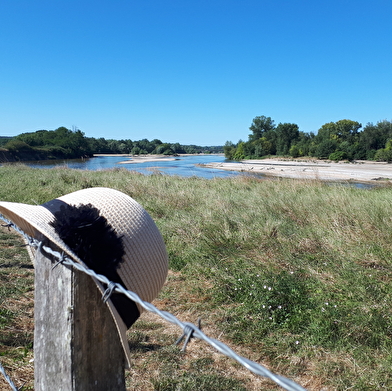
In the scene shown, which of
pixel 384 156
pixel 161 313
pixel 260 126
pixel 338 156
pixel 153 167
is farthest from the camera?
pixel 260 126

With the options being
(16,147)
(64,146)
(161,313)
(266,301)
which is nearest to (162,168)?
(266,301)

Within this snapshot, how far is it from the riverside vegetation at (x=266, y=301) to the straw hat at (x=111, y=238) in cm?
111

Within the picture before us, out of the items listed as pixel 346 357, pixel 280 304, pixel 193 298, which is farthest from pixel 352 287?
pixel 193 298

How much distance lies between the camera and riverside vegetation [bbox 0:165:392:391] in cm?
262

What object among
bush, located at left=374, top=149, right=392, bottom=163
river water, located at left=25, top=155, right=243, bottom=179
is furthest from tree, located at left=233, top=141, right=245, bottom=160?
river water, located at left=25, top=155, right=243, bottom=179

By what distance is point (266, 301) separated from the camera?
3.62m

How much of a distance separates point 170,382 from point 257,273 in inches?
82.8

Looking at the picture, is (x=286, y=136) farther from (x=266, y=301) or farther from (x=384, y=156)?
(x=266, y=301)

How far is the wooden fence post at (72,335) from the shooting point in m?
1.25

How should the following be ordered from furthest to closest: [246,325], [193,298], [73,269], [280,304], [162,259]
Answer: [193,298] → [280,304] → [246,325] → [162,259] → [73,269]

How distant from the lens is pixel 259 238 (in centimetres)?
548

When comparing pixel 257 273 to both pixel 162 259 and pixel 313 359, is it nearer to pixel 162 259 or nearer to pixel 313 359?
pixel 313 359

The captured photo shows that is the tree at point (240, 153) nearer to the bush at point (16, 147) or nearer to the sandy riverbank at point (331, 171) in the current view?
the sandy riverbank at point (331, 171)

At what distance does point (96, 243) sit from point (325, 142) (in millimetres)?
74333
